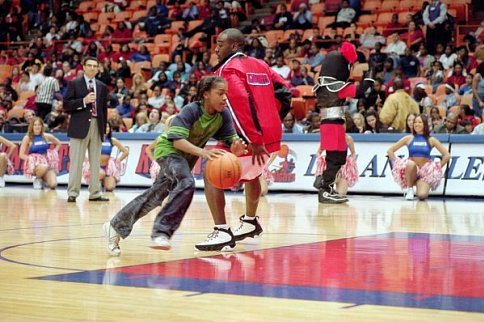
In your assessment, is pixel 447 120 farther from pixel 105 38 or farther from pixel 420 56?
pixel 105 38

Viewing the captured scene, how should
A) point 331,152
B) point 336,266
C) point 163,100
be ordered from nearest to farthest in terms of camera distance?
1. point 336,266
2. point 331,152
3. point 163,100

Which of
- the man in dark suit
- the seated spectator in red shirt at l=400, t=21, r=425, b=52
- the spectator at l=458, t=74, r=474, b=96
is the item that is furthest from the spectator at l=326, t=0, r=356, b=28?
the man in dark suit

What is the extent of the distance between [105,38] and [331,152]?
1379cm

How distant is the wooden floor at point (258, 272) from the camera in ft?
16.2

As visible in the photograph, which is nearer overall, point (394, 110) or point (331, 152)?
point (331, 152)

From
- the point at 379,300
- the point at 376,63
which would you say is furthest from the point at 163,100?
the point at 379,300

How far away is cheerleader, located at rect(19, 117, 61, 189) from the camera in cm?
1819

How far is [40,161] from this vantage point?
18.2 metres

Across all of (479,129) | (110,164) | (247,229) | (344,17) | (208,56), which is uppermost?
(344,17)

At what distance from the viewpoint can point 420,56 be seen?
1988 cm

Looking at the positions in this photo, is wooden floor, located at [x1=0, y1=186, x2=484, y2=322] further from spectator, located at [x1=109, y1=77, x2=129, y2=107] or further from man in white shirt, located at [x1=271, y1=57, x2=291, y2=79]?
spectator, located at [x1=109, y1=77, x2=129, y2=107]

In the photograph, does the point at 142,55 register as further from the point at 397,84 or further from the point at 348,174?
the point at 348,174

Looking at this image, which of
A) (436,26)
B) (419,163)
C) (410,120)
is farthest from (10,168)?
(436,26)

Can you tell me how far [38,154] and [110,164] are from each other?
1.46 m
